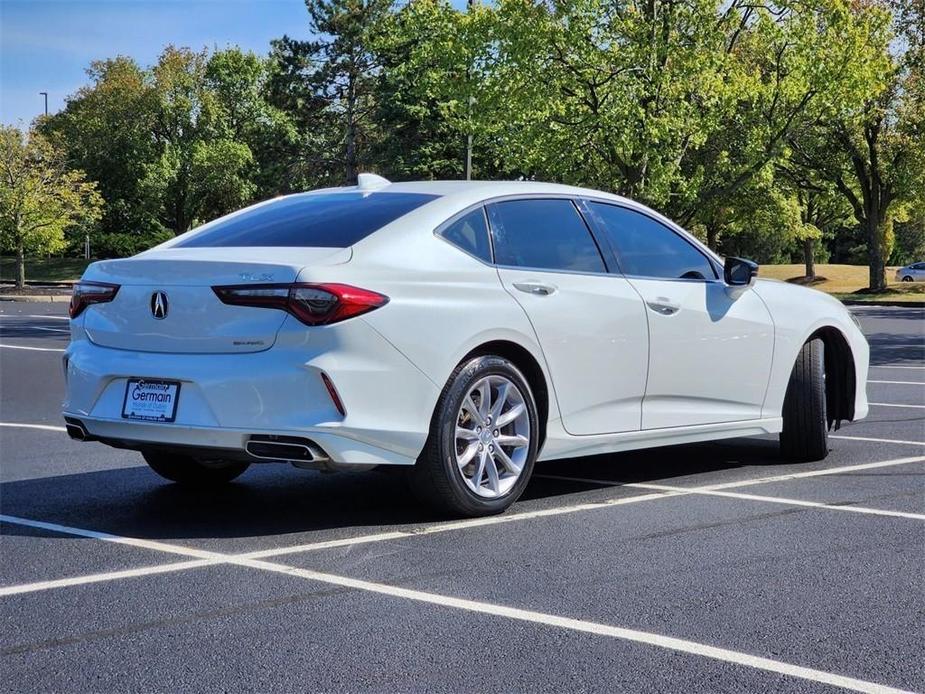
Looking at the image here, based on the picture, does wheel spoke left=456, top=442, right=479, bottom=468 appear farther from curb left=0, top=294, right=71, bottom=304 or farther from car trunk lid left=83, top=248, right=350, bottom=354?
curb left=0, top=294, right=71, bottom=304

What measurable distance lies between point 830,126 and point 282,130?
101 feet

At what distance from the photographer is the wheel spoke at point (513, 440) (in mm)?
5859

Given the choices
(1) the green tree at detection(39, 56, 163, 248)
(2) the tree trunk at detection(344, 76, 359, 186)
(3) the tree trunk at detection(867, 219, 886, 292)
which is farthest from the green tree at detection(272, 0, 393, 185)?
(3) the tree trunk at detection(867, 219, 886, 292)

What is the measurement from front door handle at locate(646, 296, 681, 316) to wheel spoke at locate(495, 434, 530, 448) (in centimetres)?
122

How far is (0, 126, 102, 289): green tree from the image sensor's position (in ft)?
147

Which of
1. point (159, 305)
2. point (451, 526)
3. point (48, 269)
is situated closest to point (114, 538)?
point (159, 305)

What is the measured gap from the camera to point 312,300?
A: 5.22m

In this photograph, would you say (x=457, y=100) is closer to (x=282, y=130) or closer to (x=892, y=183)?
(x=892, y=183)

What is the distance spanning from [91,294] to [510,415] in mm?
2153

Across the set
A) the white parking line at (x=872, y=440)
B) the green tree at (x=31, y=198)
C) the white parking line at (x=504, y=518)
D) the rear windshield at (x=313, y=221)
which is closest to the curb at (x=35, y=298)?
the green tree at (x=31, y=198)

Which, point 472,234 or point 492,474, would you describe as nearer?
point 492,474

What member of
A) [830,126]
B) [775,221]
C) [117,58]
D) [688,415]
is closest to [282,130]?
[117,58]

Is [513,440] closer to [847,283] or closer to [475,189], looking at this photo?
[475,189]

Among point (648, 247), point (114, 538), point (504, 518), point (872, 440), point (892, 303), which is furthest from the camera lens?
point (892, 303)
